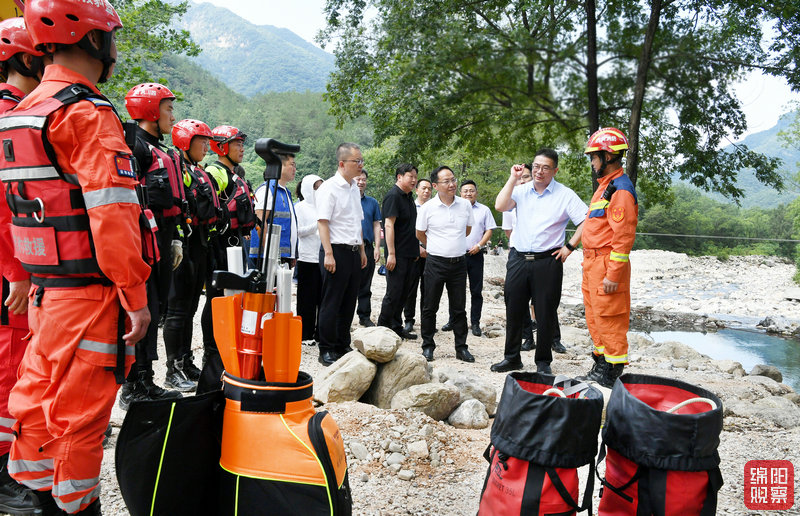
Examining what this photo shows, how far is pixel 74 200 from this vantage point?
2186 millimetres

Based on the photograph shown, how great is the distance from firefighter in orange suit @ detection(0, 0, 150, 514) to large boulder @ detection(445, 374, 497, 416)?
301 centimetres

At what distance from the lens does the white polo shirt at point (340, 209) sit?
5594mm

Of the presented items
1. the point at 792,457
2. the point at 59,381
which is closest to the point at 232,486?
the point at 59,381

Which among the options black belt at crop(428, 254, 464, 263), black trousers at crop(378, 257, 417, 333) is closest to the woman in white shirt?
black trousers at crop(378, 257, 417, 333)

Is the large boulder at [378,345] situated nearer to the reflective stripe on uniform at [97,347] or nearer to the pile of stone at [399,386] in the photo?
the pile of stone at [399,386]

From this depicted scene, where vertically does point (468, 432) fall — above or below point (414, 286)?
below

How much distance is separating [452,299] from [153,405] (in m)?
4.64

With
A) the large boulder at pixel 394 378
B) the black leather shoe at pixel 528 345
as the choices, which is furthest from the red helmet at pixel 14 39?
the black leather shoe at pixel 528 345

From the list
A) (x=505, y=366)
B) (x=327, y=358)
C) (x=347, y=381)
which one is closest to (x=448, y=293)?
(x=505, y=366)

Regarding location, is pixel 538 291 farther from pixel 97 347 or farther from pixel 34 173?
pixel 34 173

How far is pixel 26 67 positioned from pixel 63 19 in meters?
0.99

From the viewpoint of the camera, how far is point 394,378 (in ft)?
15.5

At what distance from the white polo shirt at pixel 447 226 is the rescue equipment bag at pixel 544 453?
13.2 ft

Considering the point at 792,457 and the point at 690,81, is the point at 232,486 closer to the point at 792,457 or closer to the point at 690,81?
the point at 792,457
